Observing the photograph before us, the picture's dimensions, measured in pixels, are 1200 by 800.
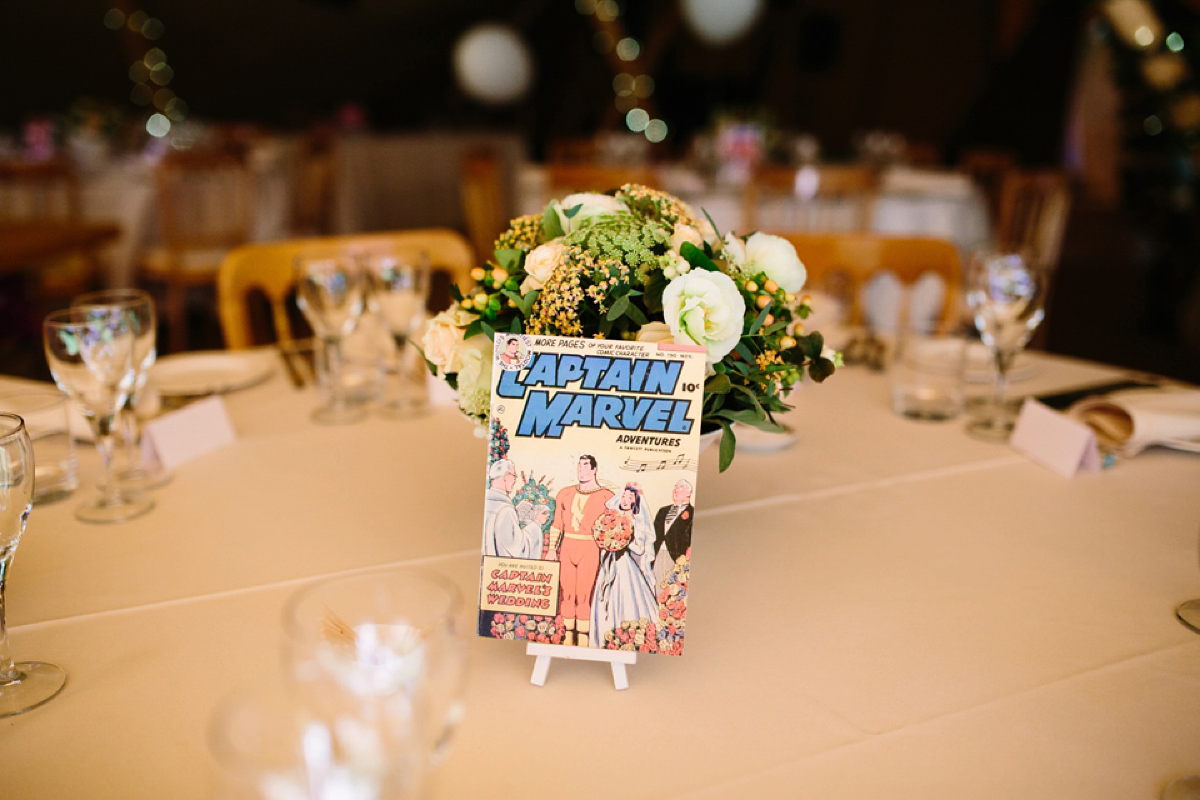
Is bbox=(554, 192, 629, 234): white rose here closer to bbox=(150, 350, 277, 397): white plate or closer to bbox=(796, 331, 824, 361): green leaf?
bbox=(796, 331, 824, 361): green leaf

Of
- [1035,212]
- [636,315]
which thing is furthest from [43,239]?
[1035,212]

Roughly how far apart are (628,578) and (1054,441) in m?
0.68

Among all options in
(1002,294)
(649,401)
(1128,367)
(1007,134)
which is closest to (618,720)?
(649,401)

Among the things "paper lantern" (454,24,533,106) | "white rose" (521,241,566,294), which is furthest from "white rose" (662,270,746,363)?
"paper lantern" (454,24,533,106)

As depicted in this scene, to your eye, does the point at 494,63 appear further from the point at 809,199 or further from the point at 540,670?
the point at 540,670

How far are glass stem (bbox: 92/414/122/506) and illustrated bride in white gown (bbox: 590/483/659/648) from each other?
0.62m

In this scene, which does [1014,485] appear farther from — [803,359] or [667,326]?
[667,326]

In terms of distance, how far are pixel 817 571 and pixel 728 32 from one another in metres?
7.10

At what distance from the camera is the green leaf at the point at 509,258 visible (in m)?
0.75

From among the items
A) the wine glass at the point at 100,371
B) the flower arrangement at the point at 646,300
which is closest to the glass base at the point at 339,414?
the wine glass at the point at 100,371

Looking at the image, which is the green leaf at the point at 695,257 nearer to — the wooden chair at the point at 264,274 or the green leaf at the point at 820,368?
the green leaf at the point at 820,368

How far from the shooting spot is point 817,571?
796 millimetres

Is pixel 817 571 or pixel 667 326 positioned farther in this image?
pixel 817 571

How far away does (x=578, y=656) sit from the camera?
61cm
